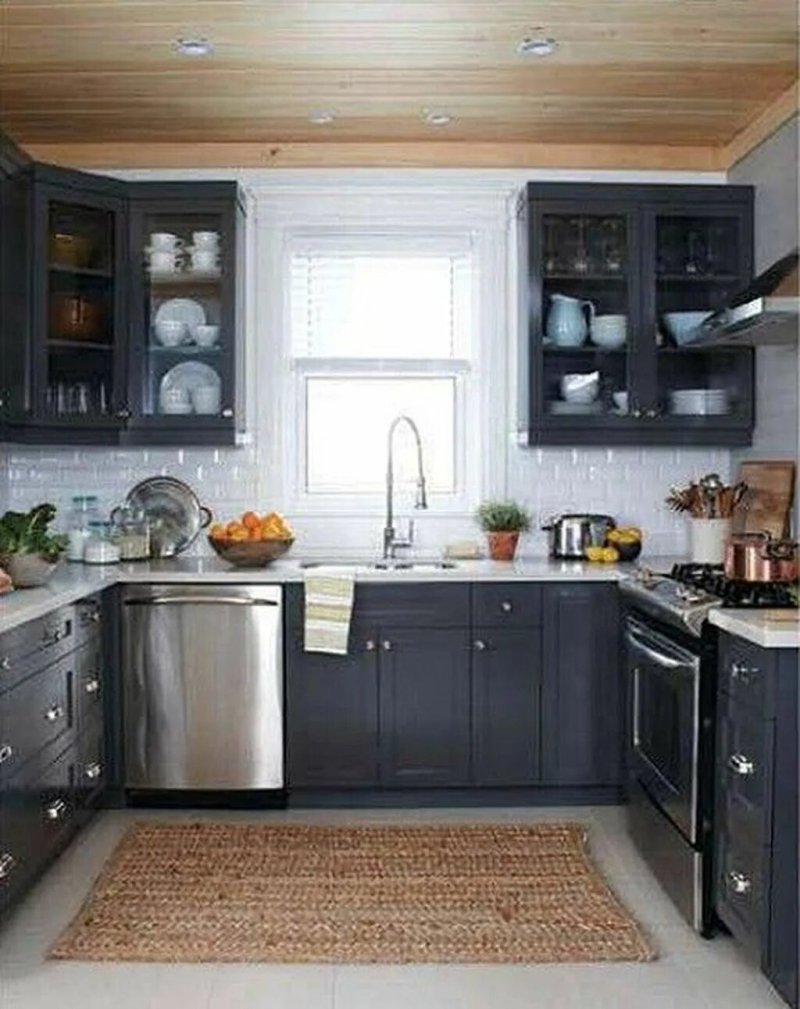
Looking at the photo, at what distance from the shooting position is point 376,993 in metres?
2.88

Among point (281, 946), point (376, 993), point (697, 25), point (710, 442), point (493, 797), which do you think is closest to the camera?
point (376, 993)

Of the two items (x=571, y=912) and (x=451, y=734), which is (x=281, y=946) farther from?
(x=451, y=734)

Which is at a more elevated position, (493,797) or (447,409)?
(447,409)

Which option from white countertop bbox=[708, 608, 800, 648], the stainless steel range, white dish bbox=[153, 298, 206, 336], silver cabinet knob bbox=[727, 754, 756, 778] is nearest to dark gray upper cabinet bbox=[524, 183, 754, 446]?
the stainless steel range

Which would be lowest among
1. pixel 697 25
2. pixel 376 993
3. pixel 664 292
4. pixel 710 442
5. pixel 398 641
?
pixel 376 993

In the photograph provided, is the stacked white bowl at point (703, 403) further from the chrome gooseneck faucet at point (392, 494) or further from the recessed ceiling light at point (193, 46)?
the recessed ceiling light at point (193, 46)

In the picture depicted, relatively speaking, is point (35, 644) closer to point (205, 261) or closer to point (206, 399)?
point (206, 399)

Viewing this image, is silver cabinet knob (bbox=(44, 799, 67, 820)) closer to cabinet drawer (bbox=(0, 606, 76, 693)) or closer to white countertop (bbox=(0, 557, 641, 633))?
cabinet drawer (bbox=(0, 606, 76, 693))

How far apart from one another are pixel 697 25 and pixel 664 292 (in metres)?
1.33

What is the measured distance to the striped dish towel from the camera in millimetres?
4215

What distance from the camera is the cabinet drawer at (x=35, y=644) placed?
3.11 metres

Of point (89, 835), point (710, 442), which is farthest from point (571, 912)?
point (710, 442)

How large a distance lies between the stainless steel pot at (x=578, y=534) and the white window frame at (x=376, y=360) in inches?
14.4

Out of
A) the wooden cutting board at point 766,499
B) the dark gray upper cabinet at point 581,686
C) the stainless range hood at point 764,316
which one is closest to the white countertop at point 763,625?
the stainless range hood at point 764,316
